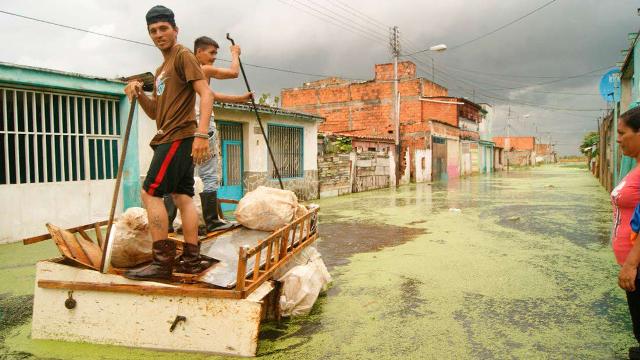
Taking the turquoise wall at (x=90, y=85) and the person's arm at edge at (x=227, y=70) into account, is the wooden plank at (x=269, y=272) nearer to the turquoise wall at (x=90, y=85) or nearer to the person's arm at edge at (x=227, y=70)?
the person's arm at edge at (x=227, y=70)

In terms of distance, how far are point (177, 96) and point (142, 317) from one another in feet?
4.82

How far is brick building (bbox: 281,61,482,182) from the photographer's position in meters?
24.5

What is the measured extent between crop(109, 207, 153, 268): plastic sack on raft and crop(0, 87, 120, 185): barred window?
203 inches

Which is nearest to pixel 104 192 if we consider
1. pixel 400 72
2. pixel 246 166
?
pixel 246 166

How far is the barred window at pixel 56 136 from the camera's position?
23.1ft

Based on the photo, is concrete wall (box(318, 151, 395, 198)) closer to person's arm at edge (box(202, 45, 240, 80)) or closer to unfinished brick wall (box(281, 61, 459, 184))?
unfinished brick wall (box(281, 61, 459, 184))

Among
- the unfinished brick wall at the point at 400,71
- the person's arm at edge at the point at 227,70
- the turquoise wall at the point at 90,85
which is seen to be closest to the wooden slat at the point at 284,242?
the person's arm at edge at the point at 227,70

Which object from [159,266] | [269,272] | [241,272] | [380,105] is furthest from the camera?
[380,105]

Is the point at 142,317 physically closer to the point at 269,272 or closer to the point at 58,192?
the point at 269,272

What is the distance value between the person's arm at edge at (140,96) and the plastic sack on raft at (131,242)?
799 millimetres

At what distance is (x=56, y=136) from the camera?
7.73m

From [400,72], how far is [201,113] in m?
25.7

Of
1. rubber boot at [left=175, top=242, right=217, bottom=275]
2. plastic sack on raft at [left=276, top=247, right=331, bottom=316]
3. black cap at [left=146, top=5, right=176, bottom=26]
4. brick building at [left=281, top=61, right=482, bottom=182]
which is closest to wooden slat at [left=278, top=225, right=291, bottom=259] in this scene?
plastic sack on raft at [left=276, top=247, right=331, bottom=316]

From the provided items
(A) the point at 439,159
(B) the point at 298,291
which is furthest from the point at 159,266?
(A) the point at 439,159
